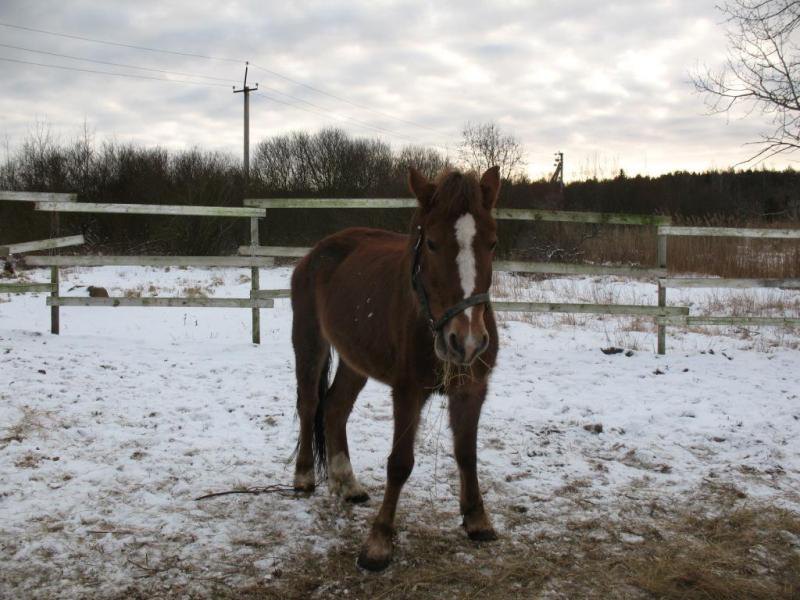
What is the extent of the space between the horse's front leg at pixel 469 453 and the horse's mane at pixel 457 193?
0.88 m

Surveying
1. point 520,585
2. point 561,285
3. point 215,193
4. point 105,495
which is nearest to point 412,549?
point 520,585

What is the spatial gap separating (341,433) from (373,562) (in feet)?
3.60

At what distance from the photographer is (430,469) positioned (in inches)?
154

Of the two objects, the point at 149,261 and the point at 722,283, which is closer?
the point at 722,283

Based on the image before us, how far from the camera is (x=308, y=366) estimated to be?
12.6 ft

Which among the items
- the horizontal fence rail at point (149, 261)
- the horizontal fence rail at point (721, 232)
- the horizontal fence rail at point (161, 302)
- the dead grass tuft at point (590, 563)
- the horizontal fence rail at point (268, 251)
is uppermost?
the horizontal fence rail at point (721, 232)

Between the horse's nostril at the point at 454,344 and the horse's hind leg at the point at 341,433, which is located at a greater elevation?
the horse's nostril at the point at 454,344

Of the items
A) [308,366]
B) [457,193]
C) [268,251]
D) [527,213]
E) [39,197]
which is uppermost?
[39,197]

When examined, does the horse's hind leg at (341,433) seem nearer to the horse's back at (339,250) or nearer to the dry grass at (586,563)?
the dry grass at (586,563)

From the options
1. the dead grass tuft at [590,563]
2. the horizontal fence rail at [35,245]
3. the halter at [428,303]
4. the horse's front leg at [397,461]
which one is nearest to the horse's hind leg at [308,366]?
the dead grass tuft at [590,563]

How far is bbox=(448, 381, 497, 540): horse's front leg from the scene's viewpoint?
2916mm

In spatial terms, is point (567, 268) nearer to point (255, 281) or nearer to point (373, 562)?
point (255, 281)

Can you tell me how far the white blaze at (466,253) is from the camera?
2381 mm

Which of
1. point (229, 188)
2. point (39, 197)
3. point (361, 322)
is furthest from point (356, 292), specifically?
point (229, 188)
